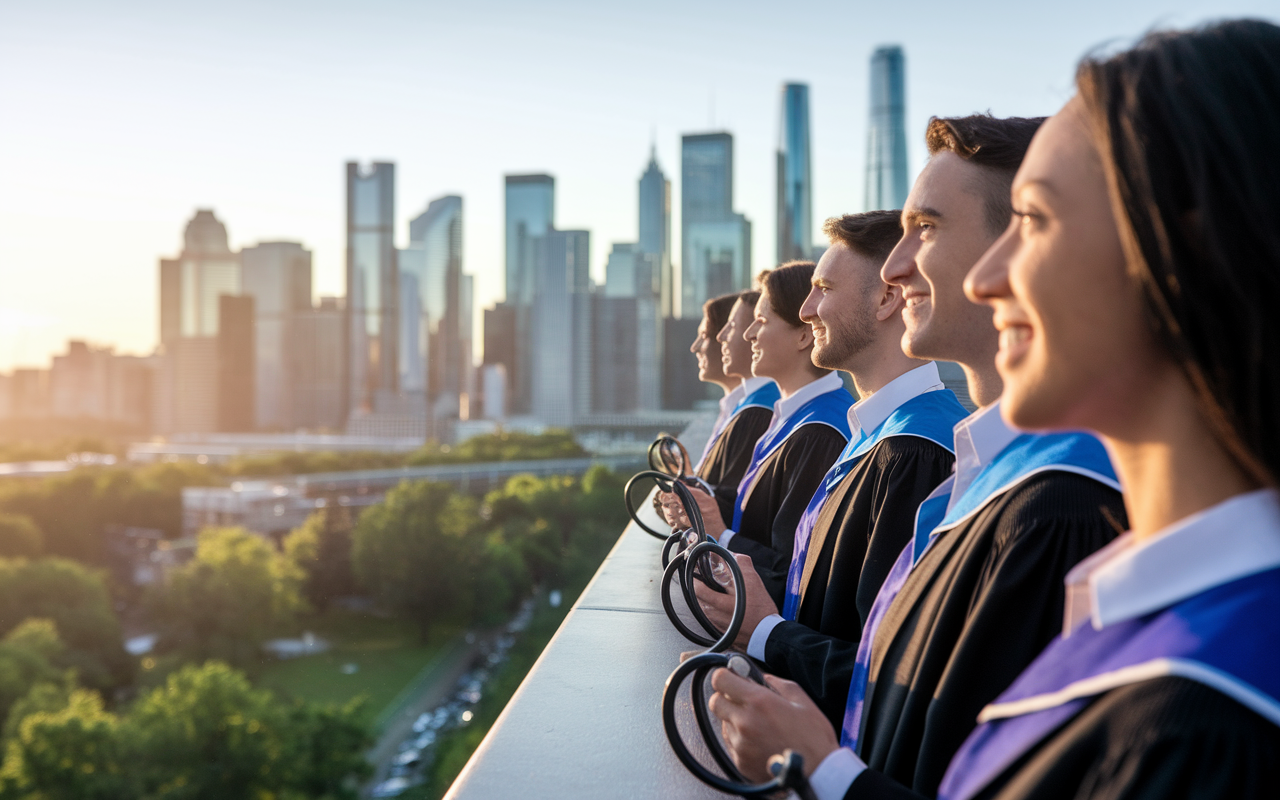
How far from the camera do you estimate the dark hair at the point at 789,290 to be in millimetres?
3193

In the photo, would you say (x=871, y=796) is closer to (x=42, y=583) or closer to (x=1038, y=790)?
(x=1038, y=790)

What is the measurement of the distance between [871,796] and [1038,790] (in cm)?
34

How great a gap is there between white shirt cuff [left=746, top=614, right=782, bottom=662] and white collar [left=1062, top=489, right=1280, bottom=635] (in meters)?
1.00

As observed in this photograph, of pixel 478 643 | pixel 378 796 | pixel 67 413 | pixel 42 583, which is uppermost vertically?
pixel 67 413

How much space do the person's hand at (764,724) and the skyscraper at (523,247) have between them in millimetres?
71805

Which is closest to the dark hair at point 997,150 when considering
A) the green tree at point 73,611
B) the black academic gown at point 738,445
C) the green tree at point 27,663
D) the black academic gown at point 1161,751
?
the black academic gown at point 1161,751

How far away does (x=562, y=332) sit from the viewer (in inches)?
2803

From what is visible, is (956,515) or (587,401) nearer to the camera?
(956,515)

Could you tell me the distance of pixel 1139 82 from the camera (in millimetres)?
637

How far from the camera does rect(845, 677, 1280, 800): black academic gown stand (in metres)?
0.55

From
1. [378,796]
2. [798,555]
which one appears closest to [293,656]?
[378,796]

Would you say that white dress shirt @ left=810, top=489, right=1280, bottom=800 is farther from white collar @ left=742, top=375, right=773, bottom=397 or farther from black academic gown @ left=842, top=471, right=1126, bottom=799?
white collar @ left=742, top=375, right=773, bottom=397

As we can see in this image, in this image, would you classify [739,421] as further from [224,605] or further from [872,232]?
[224,605]

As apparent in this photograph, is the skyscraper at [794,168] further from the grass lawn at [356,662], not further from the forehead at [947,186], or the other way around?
the forehead at [947,186]
